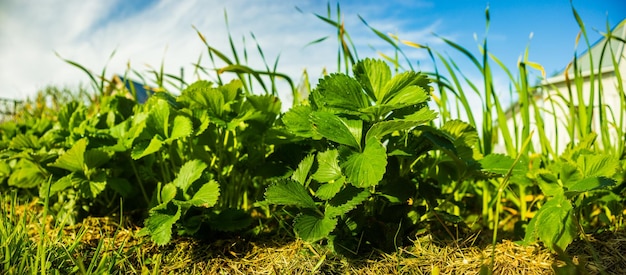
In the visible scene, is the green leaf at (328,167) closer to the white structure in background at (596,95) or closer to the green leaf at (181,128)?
the green leaf at (181,128)

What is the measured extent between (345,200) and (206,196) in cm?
34

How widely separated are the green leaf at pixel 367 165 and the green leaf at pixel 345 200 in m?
0.07

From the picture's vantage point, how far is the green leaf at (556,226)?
958 mm

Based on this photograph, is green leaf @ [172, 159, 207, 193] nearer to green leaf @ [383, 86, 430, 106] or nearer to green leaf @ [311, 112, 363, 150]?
green leaf @ [311, 112, 363, 150]

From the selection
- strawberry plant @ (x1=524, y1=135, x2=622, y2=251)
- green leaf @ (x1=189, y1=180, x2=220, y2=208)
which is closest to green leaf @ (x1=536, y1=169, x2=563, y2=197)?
strawberry plant @ (x1=524, y1=135, x2=622, y2=251)

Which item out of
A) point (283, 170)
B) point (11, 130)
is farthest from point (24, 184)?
point (283, 170)

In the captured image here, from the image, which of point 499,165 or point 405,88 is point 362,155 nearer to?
point 405,88

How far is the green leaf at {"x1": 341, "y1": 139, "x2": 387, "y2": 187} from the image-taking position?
0.86 meters

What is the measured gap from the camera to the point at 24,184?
56.2 inches

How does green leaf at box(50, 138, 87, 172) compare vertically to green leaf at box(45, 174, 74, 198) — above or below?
above

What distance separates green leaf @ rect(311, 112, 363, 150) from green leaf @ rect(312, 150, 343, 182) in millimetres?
68

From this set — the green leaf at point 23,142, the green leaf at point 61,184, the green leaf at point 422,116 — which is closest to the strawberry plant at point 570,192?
the green leaf at point 422,116

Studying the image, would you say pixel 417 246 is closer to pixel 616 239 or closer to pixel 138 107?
pixel 616 239

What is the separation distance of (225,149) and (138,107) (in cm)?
42
